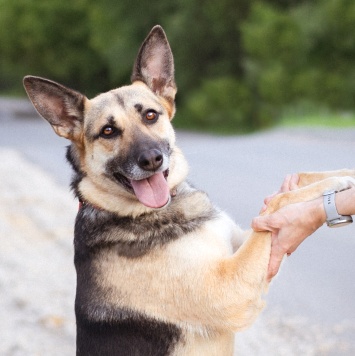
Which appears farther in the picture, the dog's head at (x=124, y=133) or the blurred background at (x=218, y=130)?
the blurred background at (x=218, y=130)

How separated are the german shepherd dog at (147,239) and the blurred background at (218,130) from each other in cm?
132

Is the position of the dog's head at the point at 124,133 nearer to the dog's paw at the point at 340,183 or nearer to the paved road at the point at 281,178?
the paved road at the point at 281,178

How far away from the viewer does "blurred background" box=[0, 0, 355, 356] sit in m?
5.29

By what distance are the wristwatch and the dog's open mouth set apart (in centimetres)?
78

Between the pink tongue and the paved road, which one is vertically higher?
the pink tongue

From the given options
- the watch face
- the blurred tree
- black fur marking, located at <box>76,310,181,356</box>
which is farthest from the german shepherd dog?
the blurred tree

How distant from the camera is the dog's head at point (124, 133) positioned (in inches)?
145

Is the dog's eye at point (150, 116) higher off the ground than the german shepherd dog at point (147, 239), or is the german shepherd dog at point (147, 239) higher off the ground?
the dog's eye at point (150, 116)

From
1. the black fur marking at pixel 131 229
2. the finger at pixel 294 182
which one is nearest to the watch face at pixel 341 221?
the finger at pixel 294 182

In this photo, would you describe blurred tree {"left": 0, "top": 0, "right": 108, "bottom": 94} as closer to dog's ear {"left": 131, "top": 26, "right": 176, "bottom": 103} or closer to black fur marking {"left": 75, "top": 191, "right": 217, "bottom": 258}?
dog's ear {"left": 131, "top": 26, "right": 176, "bottom": 103}

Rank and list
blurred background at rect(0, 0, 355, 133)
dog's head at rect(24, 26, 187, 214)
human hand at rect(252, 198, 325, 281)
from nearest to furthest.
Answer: human hand at rect(252, 198, 325, 281) → dog's head at rect(24, 26, 187, 214) → blurred background at rect(0, 0, 355, 133)

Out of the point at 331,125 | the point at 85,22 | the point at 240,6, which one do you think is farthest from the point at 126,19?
the point at 331,125

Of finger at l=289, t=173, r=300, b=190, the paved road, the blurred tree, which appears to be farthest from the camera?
the blurred tree

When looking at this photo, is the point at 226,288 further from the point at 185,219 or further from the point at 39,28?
the point at 39,28
